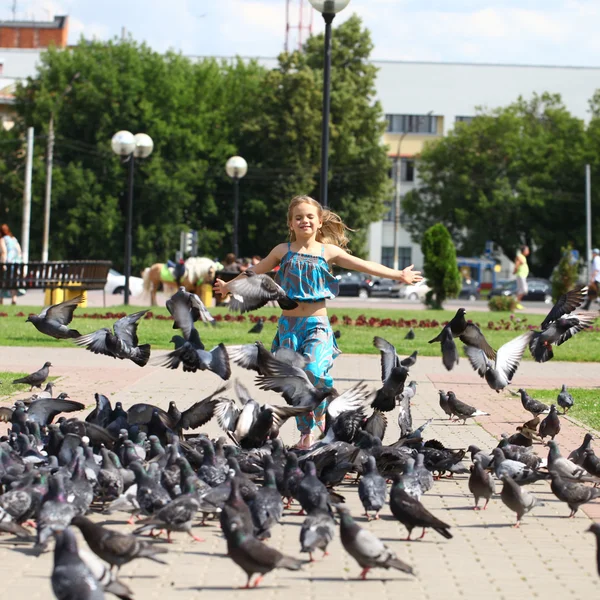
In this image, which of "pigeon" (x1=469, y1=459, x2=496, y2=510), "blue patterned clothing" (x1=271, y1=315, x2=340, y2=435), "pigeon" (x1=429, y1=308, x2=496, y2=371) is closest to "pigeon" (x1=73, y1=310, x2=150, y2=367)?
"blue patterned clothing" (x1=271, y1=315, x2=340, y2=435)

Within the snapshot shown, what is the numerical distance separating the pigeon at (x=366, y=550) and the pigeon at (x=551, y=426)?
454 centimetres

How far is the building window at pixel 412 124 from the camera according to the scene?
3297 inches

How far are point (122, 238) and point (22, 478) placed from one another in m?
52.8

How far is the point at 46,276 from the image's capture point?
971 inches

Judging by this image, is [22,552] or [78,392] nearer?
[22,552]

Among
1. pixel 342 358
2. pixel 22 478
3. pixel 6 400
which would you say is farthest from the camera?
pixel 342 358

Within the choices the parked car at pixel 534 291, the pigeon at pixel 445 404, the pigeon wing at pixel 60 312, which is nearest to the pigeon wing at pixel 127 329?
the pigeon wing at pixel 60 312

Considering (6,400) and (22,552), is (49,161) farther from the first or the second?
(22,552)

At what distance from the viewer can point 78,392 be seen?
39.9ft

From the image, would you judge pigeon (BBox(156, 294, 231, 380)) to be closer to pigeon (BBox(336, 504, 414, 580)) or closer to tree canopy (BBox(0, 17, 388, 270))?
pigeon (BBox(336, 504, 414, 580))

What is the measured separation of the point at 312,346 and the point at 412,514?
8.72 feet

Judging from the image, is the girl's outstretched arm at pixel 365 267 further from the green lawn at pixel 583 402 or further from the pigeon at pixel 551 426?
the green lawn at pixel 583 402

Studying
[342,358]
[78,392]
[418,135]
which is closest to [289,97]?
[418,135]

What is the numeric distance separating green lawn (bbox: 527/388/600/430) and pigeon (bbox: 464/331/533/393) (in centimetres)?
118
